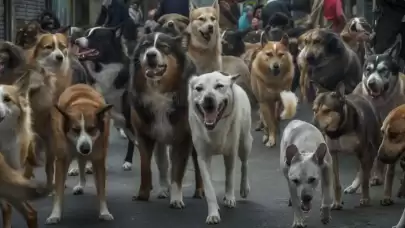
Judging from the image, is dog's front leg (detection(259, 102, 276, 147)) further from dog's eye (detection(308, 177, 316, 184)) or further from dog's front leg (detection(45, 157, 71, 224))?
dog's eye (detection(308, 177, 316, 184))

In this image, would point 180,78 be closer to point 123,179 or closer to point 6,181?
point 123,179

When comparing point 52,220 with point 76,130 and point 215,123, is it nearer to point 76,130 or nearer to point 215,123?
point 76,130

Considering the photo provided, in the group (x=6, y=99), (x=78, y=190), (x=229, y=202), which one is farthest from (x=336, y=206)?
(x=6, y=99)

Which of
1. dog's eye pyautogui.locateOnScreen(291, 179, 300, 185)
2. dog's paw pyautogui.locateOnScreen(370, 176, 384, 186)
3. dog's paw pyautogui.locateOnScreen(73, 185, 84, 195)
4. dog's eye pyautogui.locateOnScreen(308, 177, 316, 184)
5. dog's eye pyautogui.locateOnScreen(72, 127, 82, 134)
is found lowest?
dog's paw pyautogui.locateOnScreen(73, 185, 84, 195)

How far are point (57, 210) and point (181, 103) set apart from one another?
5.53ft

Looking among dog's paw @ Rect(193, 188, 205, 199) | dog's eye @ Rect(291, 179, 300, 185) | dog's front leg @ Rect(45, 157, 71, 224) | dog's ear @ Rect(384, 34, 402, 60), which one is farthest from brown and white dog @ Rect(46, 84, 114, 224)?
dog's ear @ Rect(384, 34, 402, 60)

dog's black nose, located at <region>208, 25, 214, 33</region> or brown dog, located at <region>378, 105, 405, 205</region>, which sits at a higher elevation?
dog's black nose, located at <region>208, 25, 214, 33</region>

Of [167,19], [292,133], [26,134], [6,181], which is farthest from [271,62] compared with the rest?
[6,181]

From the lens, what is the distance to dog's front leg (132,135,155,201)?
8508 millimetres

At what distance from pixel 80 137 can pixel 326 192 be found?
7.36 ft

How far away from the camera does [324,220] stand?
24.2ft

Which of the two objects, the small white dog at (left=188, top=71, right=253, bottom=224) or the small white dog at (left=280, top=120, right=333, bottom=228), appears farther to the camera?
the small white dog at (left=188, top=71, right=253, bottom=224)

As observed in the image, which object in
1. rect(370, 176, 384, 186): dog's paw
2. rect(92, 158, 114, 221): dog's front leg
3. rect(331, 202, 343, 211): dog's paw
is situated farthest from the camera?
rect(370, 176, 384, 186): dog's paw

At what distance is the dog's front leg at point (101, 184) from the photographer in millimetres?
7738
